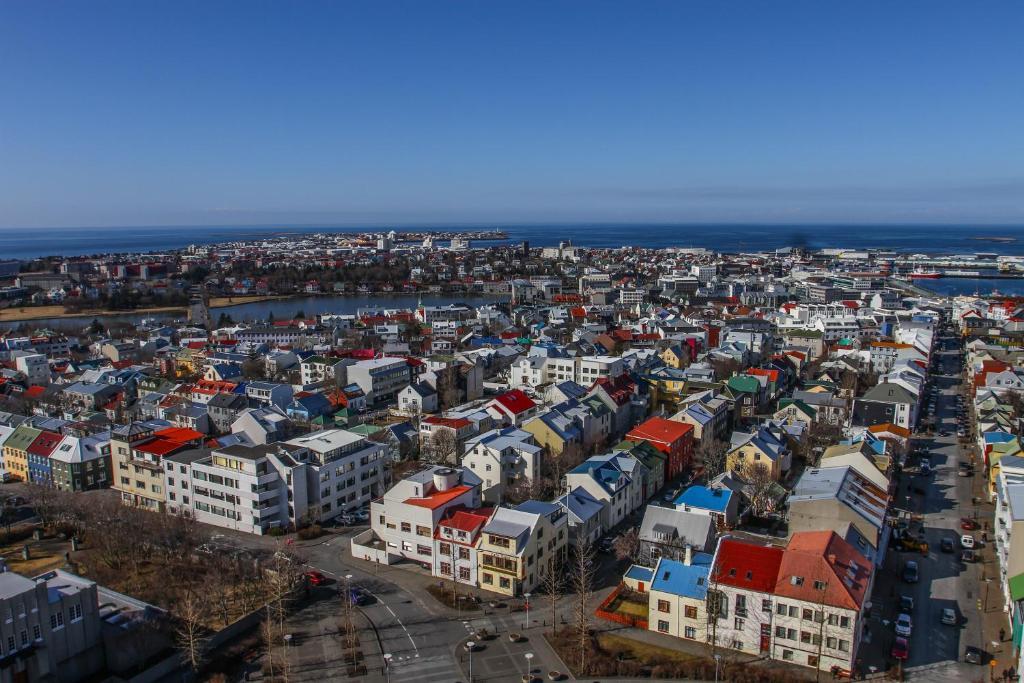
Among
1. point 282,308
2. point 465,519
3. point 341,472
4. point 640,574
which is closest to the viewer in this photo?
point 640,574

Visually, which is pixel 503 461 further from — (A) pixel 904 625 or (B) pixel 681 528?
(A) pixel 904 625

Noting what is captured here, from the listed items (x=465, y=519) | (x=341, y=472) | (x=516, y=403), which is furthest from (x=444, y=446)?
(x=465, y=519)

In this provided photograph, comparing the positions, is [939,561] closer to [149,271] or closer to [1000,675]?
[1000,675]

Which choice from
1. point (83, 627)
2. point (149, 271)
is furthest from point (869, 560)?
point (149, 271)

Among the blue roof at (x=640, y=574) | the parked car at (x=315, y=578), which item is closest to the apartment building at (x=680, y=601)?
the blue roof at (x=640, y=574)

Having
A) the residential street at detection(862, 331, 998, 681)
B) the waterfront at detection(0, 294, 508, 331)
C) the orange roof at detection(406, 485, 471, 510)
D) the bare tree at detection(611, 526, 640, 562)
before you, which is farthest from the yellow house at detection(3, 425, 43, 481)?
the waterfront at detection(0, 294, 508, 331)

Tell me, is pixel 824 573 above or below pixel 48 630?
above
